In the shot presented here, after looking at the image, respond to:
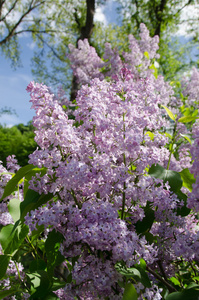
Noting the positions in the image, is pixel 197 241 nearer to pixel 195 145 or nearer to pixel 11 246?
pixel 195 145

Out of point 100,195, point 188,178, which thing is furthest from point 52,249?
point 188,178

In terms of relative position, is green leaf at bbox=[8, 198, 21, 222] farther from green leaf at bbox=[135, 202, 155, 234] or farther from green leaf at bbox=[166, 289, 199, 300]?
green leaf at bbox=[166, 289, 199, 300]

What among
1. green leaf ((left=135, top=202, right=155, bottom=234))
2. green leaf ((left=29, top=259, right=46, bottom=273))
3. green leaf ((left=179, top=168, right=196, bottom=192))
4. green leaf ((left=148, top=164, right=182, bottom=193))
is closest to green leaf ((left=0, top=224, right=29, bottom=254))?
green leaf ((left=29, top=259, right=46, bottom=273))

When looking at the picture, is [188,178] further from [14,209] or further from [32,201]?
[14,209]

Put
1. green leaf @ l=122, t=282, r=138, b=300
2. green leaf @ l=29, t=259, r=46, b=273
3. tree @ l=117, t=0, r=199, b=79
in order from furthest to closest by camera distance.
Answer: tree @ l=117, t=0, r=199, b=79 → green leaf @ l=29, t=259, r=46, b=273 → green leaf @ l=122, t=282, r=138, b=300

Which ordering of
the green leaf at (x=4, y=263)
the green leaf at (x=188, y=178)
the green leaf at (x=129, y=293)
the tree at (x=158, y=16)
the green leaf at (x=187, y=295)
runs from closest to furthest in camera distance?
1. the green leaf at (x=129, y=293)
2. the green leaf at (x=187, y=295)
3. the green leaf at (x=4, y=263)
4. the green leaf at (x=188, y=178)
5. the tree at (x=158, y=16)

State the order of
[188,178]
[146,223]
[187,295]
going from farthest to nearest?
[188,178] → [146,223] → [187,295]

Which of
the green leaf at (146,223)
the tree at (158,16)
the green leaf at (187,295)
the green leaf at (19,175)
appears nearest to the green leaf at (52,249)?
the green leaf at (19,175)

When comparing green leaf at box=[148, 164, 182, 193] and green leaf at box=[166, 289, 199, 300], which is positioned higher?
green leaf at box=[148, 164, 182, 193]

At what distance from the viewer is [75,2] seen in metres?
15.4

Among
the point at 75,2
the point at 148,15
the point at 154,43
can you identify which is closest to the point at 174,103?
the point at 154,43

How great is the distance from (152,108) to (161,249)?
2.45ft

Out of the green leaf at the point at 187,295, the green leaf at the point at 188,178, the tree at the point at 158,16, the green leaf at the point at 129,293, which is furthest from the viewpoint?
the tree at the point at 158,16

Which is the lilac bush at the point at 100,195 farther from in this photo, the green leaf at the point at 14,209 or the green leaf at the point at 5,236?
the green leaf at the point at 14,209
